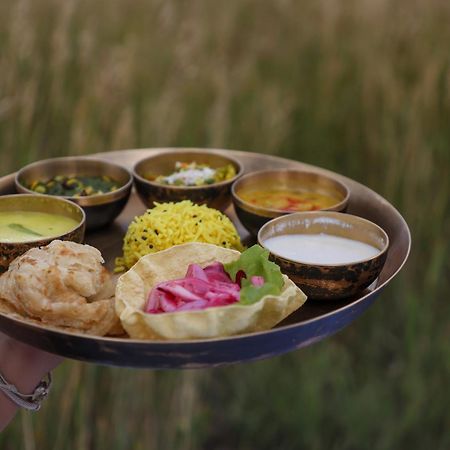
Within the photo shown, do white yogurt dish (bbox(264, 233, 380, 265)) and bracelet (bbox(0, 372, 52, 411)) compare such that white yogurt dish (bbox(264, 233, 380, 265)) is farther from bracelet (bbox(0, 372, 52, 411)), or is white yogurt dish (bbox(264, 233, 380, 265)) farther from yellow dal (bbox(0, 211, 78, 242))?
bracelet (bbox(0, 372, 52, 411))

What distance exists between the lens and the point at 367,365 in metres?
4.47

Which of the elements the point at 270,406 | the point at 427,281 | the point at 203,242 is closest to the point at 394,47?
the point at 427,281

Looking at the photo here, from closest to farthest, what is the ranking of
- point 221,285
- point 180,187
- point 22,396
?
point 221,285 → point 22,396 → point 180,187

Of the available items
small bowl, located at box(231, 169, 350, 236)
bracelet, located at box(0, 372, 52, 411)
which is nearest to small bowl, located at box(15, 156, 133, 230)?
small bowl, located at box(231, 169, 350, 236)

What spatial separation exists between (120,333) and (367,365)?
7.92 feet

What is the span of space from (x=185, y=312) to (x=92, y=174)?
4.26 ft

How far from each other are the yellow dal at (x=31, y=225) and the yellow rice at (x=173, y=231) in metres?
0.21

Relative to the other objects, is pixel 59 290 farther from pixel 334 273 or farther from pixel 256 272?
pixel 334 273

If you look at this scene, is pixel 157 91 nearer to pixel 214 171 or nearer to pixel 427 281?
pixel 214 171

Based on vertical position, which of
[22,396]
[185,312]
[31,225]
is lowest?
[22,396]

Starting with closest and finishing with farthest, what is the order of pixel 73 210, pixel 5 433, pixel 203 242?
pixel 203 242, pixel 73 210, pixel 5 433

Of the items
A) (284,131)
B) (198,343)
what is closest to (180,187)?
(198,343)

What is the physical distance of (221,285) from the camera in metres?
2.30

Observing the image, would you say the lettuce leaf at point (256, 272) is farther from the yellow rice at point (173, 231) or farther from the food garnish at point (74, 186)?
the food garnish at point (74, 186)
